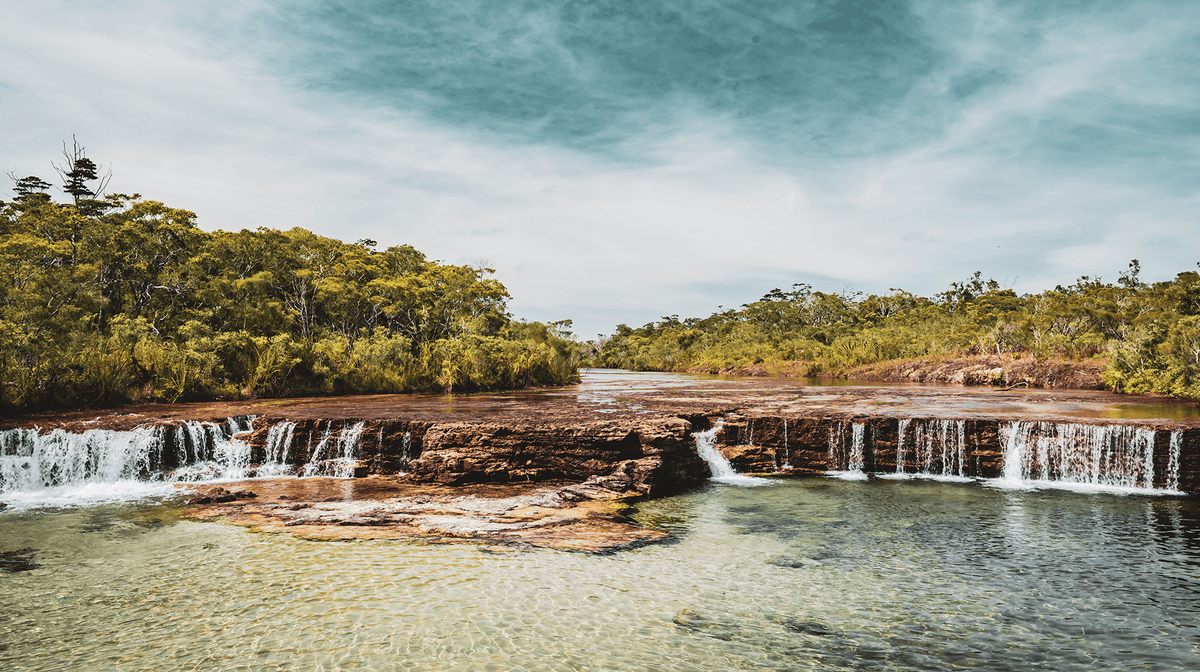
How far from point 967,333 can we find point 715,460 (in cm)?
3272

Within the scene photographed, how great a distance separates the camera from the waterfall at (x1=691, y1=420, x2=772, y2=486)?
38.7ft

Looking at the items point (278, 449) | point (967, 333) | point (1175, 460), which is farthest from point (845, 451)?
point (967, 333)

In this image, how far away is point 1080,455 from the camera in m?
11.4

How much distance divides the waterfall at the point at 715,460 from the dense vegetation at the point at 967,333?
17.3 meters

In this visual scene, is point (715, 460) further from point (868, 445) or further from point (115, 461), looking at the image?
point (115, 461)

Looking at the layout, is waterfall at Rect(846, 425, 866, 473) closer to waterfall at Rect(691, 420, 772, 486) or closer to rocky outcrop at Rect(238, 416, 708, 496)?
waterfall at Rect(691, 420, 772, 486)

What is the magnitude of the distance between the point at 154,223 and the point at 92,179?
23097mm

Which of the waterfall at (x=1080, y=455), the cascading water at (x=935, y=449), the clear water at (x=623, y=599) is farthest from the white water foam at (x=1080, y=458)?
the clear water at (x=623, y=599)

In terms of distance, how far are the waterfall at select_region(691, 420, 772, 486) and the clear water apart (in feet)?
11.3

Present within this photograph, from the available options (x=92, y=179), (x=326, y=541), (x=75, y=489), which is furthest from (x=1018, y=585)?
(x=92, y=179)

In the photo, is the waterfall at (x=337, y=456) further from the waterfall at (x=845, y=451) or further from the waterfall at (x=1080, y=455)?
the waterfall at (x=1080, y=455)

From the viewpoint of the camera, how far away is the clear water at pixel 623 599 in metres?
4.55

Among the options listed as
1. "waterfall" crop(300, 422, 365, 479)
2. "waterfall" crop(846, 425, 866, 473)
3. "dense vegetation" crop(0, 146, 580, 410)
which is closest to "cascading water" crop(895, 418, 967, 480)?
"waterfall" crop(846, 425, 866, 473)

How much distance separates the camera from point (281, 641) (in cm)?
463
